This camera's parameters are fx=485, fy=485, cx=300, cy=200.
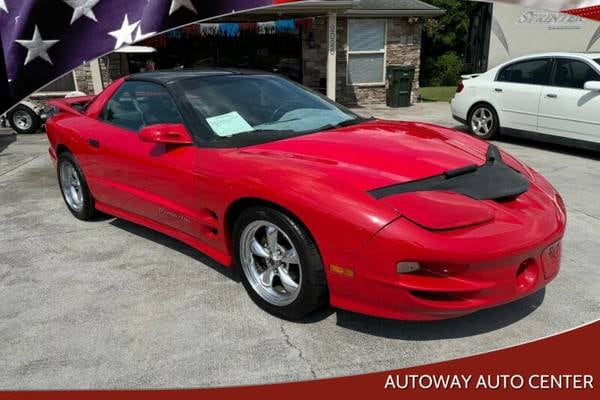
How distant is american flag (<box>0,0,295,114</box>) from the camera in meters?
8.22

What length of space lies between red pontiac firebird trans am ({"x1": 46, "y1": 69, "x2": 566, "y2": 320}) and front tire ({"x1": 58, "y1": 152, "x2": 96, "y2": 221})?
1.26ft

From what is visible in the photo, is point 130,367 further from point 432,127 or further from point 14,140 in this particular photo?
point 14,140

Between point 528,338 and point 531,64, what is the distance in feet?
20.3

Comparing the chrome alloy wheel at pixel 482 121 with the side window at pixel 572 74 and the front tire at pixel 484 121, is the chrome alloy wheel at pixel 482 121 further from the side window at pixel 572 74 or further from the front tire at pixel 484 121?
the side window at pixel 572 74

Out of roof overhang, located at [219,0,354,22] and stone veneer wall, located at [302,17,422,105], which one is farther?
stone veneer wall, located at [302,17,422,105]

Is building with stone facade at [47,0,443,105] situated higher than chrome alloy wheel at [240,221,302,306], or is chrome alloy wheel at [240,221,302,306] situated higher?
building with stone facade at [47,0,443,105]

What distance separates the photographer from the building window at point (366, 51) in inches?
559

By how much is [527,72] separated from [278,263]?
652cm

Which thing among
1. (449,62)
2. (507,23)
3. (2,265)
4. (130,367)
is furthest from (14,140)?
(449,62)

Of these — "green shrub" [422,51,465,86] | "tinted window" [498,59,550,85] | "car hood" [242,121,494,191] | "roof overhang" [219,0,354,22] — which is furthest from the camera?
"green shrub" [422,51,465,86]

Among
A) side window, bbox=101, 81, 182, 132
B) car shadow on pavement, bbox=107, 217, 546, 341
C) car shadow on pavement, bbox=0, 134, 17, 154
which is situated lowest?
car shadow on pavement, bbox=0, 134, 17, 154

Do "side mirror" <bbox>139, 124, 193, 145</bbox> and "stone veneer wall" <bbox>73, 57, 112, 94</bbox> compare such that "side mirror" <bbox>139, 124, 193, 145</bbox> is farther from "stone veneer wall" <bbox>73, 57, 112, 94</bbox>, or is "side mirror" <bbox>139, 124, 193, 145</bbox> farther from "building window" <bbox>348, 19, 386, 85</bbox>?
"building window" <bbox>348, 19, 386, 85</bbox>

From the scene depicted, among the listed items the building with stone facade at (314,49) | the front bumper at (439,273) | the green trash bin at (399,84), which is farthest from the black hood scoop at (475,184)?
the green trash bin at (399,84)

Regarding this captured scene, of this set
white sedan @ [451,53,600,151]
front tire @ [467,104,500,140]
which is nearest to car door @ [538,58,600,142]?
white sedan @ [451,53,600,151]
